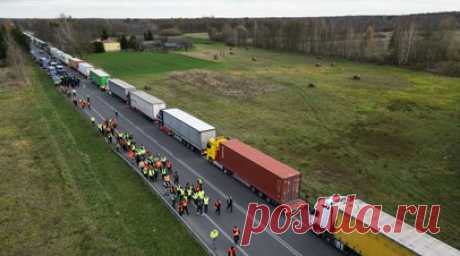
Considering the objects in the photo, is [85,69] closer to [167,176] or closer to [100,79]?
[100,79]

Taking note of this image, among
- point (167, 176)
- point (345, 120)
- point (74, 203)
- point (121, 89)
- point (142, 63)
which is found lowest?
point (74, 203)

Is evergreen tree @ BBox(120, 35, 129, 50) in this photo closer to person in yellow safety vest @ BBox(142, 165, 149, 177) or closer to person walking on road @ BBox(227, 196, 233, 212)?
person in yellow safety vest @ BBox(142, 165, 149, 177)

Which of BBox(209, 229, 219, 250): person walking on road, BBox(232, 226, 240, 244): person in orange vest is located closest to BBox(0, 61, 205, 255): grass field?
BBox(209, 229, 219, 250): person walking on road

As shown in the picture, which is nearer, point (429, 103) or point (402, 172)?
point (402, 172)

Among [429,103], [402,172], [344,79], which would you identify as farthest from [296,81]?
[402,172]

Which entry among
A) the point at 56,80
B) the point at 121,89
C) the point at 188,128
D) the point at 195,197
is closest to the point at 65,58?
the point at 56,80

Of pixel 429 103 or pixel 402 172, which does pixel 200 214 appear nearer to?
pixel 402 172
